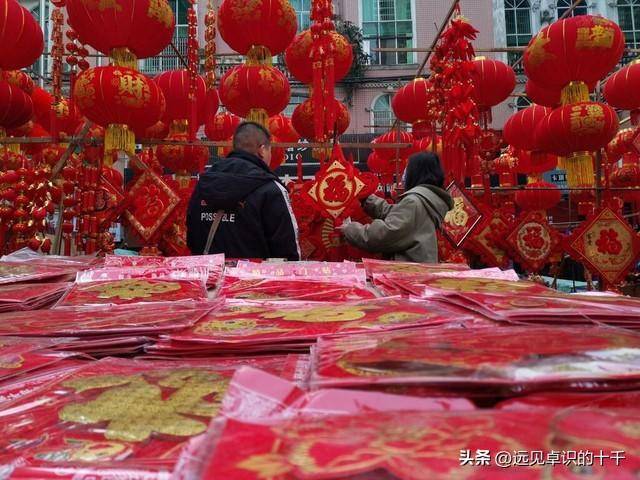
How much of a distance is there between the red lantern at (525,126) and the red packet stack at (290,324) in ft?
14.3

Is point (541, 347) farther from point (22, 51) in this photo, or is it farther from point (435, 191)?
point (22, 51)

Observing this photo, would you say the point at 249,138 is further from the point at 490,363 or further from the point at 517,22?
the point at 517,22

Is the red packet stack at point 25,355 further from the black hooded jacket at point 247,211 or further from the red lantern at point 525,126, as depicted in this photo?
the red lantern at point 525,126

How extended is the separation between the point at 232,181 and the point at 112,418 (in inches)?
61.2

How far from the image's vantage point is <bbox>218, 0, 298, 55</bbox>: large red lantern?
3213mm

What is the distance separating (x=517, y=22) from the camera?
11383 mm

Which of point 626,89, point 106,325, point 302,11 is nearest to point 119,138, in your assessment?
point 106,325

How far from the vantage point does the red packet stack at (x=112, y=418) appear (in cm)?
44

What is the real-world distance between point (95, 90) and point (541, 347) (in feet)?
8.96

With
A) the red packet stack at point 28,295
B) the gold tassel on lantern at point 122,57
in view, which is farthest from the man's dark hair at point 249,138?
the gold tassel on lantern at point 122,57

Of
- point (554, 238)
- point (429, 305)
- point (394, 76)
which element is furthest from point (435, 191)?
point (394, 76)

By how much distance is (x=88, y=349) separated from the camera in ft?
2.56

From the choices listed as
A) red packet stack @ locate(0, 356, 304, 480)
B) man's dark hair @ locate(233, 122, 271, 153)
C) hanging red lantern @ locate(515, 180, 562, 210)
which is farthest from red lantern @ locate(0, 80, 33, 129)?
hanging red lantern @ locate(515, 180, 562, 210)

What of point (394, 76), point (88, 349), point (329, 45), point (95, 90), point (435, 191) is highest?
point (394, 76)
